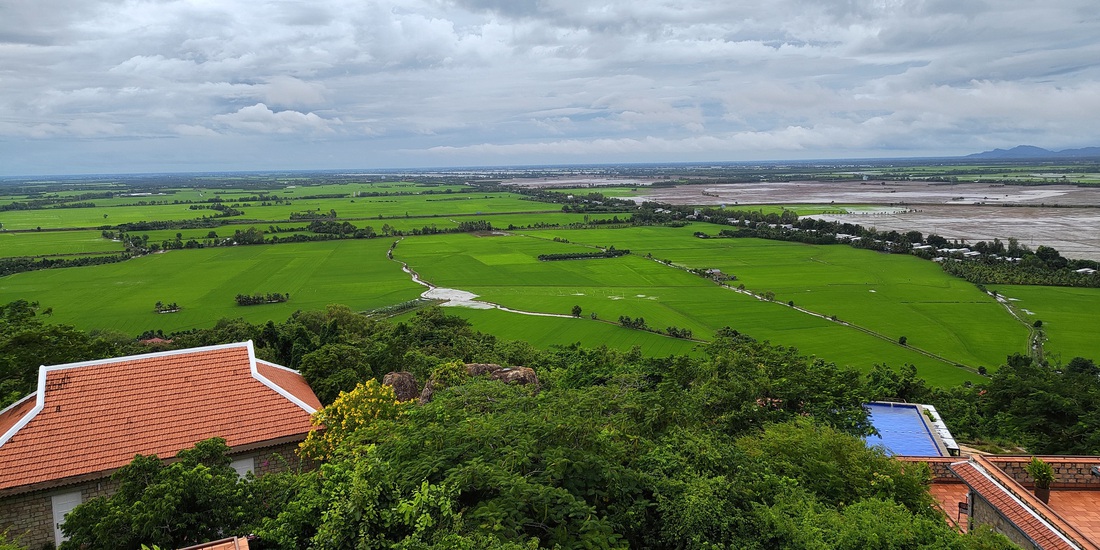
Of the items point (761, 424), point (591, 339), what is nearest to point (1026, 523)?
point (761, 424)

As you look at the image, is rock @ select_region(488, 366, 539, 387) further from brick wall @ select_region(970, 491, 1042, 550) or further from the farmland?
the farmland

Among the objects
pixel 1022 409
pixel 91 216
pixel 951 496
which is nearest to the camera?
pixel 951 496

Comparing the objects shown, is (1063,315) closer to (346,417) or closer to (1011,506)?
(1011,506)

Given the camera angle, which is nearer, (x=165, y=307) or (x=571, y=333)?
(x=571, y=333)

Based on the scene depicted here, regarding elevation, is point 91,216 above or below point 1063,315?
above

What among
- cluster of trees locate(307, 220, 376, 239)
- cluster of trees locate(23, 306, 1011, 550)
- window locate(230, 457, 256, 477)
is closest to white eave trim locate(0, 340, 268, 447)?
window locate(230, 457, 256, 477)

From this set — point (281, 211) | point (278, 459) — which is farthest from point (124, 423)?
point (281, 211)
